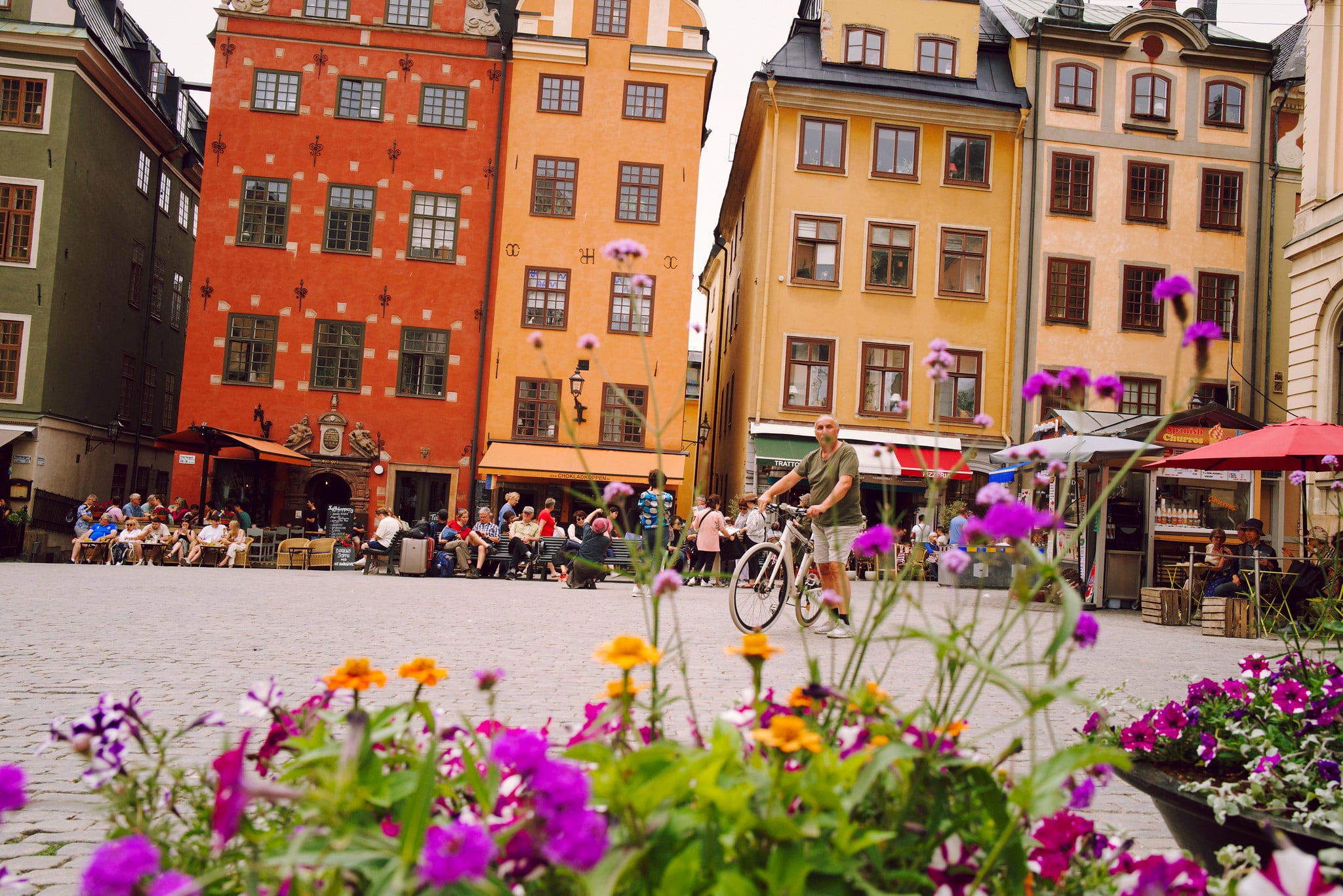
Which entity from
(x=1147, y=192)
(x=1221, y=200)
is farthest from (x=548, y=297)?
(x=1221, y=200)

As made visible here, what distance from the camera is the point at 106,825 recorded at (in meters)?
3.53

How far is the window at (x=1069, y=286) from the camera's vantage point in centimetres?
2798

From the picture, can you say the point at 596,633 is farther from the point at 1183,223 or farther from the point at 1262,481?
the point at 1183,223

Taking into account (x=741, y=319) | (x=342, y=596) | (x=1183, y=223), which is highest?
(x=1183, y=223)

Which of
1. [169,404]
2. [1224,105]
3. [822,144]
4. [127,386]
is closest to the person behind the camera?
[822,144]

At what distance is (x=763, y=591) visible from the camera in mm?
9562

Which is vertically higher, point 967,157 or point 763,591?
point 967,157

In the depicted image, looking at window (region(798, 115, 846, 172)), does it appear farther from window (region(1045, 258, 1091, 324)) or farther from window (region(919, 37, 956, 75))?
window (region(1045, 258, 1091, 324))

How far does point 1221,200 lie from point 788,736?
1236 inches

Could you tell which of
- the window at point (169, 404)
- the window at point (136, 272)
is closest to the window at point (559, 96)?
the window at point (136, 272)

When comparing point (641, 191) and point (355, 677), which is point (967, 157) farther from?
point (355, 677)

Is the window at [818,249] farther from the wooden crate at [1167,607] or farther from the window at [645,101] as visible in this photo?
the wooden crate at [1167,607]

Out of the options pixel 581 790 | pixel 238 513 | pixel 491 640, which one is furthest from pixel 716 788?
pixel 238 513

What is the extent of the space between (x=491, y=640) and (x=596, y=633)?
1190 mm
